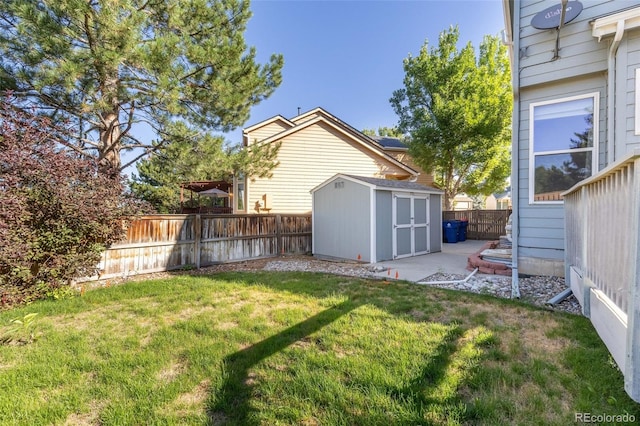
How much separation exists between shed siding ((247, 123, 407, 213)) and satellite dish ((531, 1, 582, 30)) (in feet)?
29.2

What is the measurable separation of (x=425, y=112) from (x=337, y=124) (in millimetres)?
6165

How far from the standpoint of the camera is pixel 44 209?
16.1ft

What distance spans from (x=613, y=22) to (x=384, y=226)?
5595 mm

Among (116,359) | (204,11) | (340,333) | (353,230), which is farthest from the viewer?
(353,230)

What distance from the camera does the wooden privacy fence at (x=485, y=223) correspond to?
548 inches

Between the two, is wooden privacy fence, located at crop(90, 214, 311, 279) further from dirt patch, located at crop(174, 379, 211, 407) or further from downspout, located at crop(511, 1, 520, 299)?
downspout, located at crop(511, 1, 520, 299)

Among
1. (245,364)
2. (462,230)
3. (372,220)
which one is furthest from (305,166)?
(245,364)

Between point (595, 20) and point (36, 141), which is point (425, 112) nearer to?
point (595, 20)

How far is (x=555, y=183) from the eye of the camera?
5.33 metres

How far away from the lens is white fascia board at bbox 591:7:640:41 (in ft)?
13.6

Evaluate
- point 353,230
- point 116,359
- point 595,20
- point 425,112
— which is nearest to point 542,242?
point 595,20

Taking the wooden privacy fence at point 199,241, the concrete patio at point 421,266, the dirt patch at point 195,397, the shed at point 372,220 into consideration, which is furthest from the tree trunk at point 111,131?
the concrete patio at point 421,266
